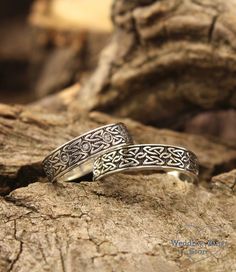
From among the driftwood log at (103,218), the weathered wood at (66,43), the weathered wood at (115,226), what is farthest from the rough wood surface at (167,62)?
the weathered wood at (66,43)

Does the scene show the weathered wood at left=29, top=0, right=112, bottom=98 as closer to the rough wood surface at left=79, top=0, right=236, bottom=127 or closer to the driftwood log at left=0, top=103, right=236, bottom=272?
the rough wood surface at left=79, top=0, right=236, bottom=127

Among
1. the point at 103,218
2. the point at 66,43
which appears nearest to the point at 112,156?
the point at 103,218

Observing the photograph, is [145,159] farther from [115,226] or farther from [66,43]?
[66,43]

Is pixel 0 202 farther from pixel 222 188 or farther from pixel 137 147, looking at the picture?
pixel 222 188

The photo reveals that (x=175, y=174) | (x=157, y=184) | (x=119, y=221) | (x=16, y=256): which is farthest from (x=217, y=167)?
(x=16, y=256)

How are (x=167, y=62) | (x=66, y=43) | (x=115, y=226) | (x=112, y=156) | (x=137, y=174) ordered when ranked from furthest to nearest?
(x=66, y=43)
(x=167, y=62)
(x=137, y=174)
(x=112, y=156)
(x=115, y=226)

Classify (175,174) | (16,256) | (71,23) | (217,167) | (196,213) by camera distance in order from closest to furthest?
1. (16,256)
2. (196,213)
3. (175,174)
4. (217,167)
5. (71,23)

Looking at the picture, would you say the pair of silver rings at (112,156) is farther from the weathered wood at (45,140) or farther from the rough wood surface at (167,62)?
the rough wood surface at (167,62)
